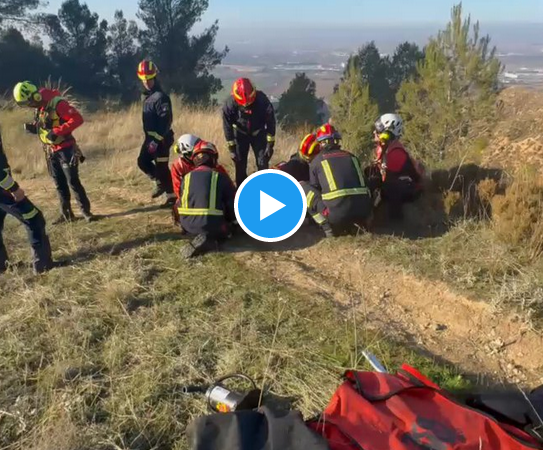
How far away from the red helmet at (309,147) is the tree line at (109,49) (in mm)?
21967

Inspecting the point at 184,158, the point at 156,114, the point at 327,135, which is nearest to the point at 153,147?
the point at 156,114

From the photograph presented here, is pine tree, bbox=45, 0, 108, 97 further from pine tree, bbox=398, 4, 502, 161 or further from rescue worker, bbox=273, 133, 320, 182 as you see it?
rescue worker, bbox=273, 133, 320, 182

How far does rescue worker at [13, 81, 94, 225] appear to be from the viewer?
20.2ft

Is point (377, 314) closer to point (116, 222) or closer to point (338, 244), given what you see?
point (338, 244)

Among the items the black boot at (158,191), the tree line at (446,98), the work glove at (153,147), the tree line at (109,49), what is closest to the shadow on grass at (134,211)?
the black boot at (158,191)

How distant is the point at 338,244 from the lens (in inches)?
226

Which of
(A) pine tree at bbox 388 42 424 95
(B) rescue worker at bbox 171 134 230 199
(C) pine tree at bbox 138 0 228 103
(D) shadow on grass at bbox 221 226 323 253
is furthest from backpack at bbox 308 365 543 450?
(A) pine tree at bbox 388 42 424 95

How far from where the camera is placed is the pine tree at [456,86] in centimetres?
1652

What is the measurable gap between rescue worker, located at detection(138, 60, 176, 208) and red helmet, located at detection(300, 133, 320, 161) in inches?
85.0

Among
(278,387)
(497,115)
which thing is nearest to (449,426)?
(278,387)

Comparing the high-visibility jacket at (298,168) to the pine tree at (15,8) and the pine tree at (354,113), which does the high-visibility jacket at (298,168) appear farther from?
the pine tree at (15,8)

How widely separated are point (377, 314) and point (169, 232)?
3.06 meters

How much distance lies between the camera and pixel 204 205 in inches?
222
